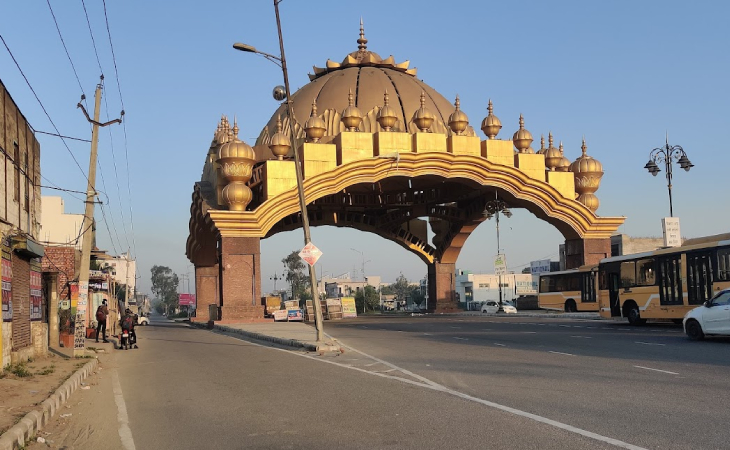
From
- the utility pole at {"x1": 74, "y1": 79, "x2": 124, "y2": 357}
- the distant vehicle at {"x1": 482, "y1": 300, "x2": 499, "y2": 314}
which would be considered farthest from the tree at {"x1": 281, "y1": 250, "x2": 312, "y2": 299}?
the utility pole at {"x1": 74, "y1": 79, "x2": 124, "y2": 357}

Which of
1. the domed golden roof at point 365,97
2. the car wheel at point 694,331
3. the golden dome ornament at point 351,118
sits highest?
the domed golden roof at point 365,97

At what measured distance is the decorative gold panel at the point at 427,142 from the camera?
127ft

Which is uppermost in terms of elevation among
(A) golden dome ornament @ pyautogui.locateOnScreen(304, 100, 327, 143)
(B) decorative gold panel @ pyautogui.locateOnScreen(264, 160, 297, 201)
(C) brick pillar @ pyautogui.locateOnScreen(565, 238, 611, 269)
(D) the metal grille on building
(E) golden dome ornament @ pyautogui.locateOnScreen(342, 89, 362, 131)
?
(E) golden dome ornament @ pyautogui.locateOnScreen(342, 89, 362, 131)

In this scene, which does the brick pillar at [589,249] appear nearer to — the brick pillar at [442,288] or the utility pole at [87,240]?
the brick pillar at [442,288]

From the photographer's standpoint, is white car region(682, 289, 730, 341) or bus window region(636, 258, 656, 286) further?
bus window region(636, 258, 656, 286)

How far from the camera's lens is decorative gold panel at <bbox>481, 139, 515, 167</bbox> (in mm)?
40531

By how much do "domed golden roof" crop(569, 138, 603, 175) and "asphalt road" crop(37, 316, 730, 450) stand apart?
86.8 feet

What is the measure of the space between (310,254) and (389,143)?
18.6 m

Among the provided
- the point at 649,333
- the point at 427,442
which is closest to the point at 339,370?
the point at 427,442

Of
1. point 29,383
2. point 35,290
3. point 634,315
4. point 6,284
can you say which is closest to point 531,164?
point 634,315

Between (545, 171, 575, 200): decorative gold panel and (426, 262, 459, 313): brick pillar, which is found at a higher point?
(545, 171, 575, 200): decorative gold panel

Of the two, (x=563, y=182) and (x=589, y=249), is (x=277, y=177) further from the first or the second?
(x=589, y=249)

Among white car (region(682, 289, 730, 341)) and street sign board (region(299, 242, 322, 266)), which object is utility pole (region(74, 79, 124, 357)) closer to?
street sign board (region(299, 242, 322, 266))

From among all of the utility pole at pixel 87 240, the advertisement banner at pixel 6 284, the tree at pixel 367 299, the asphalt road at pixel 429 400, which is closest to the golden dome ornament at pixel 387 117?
the utility pole at pixel 87 240
